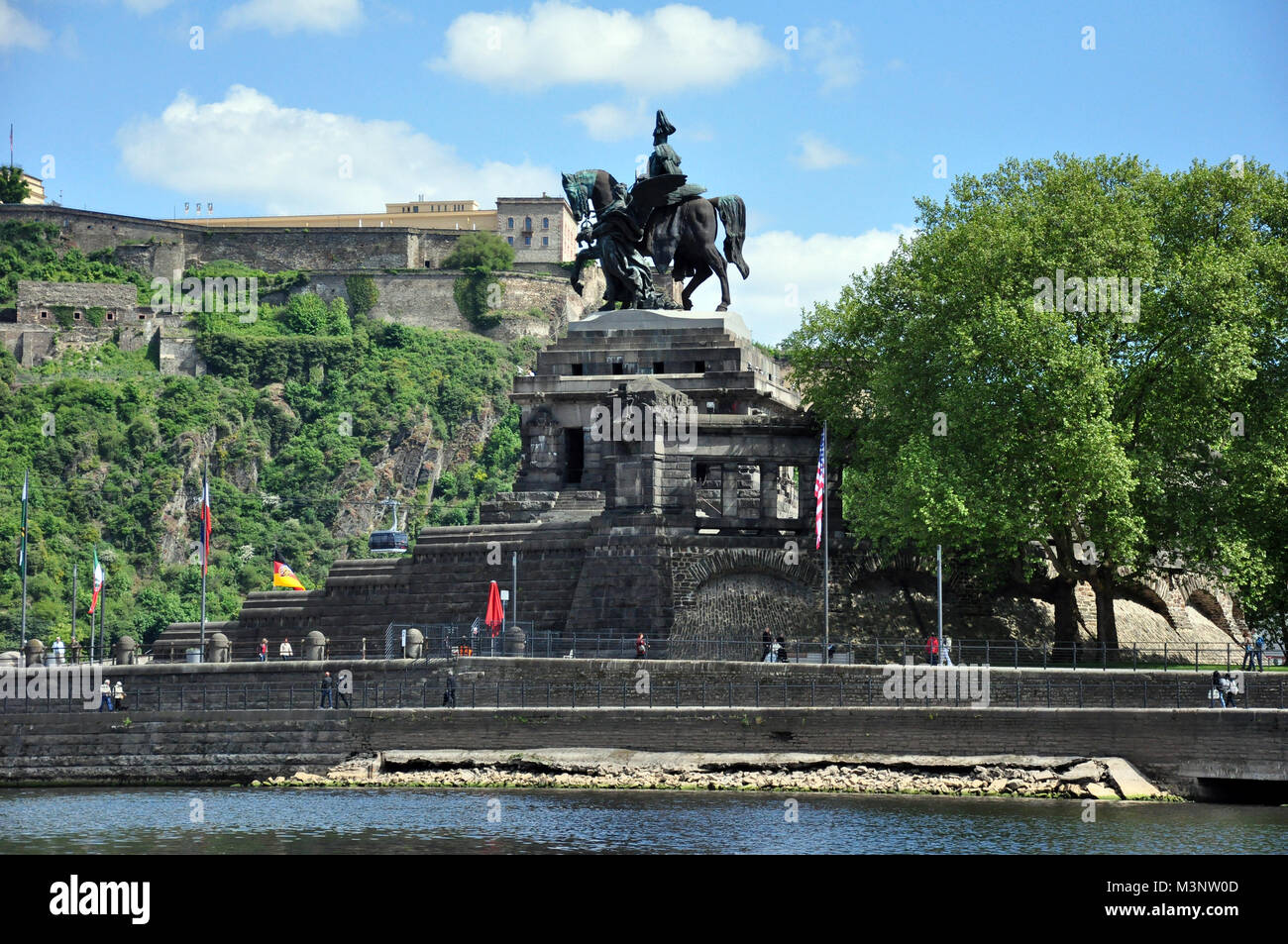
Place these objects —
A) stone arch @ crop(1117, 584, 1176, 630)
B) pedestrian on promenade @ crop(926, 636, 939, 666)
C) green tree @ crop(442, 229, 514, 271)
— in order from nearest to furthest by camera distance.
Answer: pedestrian on promenade @ crop(926, 636, 939, 666), stone arch @ crop(1117, 584, 1176, 630), green tree @ crop(442, 229, 514, 271)

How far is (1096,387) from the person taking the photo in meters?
46.5

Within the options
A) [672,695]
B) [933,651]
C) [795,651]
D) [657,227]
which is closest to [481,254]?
[657,227]

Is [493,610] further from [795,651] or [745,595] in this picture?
[795,651]

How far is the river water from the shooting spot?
108 feet

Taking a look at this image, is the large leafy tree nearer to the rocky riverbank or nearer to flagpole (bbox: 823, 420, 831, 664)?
flagpole (bbox: 823, 420, 831, 664)

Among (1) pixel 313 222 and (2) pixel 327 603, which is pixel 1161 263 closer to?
(2) pixel 327 603

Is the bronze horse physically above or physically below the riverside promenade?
above

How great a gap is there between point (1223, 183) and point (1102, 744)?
56.0 feet

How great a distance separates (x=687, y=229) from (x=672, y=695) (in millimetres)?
20356

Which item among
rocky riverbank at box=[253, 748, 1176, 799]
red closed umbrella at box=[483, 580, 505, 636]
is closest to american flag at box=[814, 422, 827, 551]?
rocky riverbank at box=[253, 748, 1176, 799]

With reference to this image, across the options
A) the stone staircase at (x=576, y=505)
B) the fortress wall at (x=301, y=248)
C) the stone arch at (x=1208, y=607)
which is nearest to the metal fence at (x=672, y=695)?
the stone staircase at (x=576, y=505)

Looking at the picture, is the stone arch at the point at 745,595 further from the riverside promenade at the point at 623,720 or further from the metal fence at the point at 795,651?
the riverside promenade at the point at 623,720

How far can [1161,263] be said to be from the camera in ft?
161

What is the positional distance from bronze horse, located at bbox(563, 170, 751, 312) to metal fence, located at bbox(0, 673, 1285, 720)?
63.9ft
